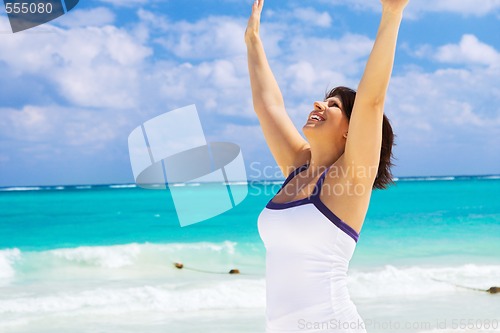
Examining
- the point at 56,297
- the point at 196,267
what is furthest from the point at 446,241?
the point at 56,297

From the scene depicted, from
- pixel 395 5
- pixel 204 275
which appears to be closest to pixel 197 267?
pixel 204 275

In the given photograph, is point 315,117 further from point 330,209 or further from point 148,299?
point 148,299

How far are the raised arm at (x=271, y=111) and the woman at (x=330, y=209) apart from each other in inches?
10.4

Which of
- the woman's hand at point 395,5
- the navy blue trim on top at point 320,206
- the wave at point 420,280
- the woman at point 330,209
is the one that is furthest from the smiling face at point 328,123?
the wave at point 420,280

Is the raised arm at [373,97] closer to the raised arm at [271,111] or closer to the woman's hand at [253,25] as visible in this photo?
the raised arm at [271,111]

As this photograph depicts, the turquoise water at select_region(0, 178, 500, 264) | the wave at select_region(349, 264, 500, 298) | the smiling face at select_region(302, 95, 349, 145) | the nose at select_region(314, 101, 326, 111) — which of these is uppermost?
the nose at select_region(314, 101, 326, 111)

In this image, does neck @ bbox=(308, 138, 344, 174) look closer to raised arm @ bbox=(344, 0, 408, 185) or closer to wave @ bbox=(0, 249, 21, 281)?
raised arm @ bbox=(344, 0, 408, 185)

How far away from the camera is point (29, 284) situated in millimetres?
8242

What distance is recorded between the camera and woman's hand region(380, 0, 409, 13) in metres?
1.72

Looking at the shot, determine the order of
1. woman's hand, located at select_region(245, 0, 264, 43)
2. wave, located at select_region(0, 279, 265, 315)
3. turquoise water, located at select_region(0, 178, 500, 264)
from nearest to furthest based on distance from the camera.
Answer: woman's hand, located at select_region(245, 0, 264, 43) → wave, located at select_region(0, 279, 265, 315) → turquoise water, located at select_region(0, 178, 500, 264)

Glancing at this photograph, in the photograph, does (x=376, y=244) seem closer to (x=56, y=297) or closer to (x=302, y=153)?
(x=56, y=297)

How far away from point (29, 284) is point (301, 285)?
23.2 feet

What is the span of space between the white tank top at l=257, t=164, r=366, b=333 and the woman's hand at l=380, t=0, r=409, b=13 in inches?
21.2

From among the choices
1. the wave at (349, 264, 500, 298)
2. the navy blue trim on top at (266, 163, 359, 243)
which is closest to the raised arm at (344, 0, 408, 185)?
the navy blue trim on top at (266, 163, 359, 243)
